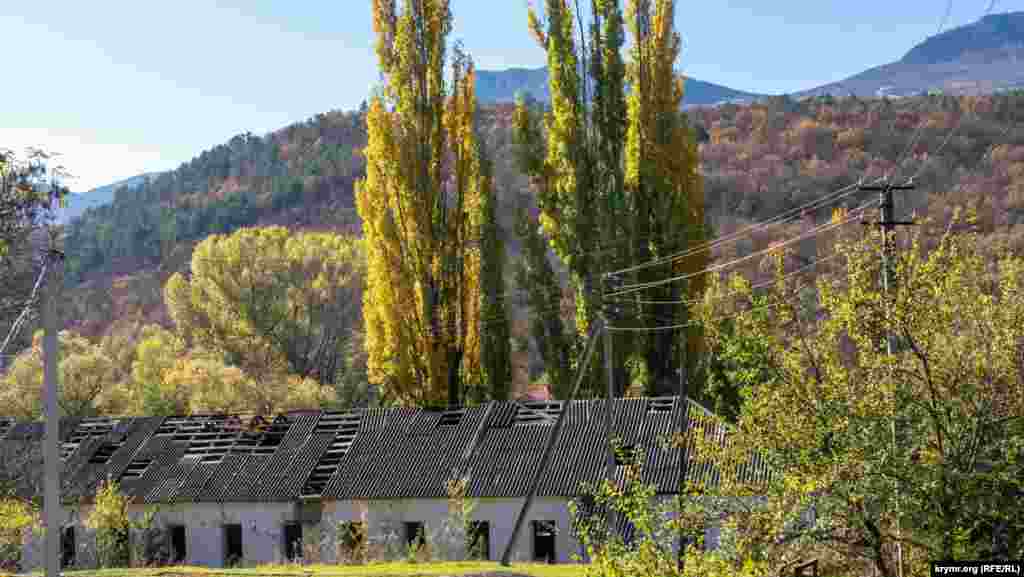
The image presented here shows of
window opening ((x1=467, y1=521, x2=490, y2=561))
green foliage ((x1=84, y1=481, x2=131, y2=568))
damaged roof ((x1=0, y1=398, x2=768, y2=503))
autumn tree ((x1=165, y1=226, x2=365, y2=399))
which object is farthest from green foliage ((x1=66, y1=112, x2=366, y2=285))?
window opening ((x1=467, y1=521, x2=490, y2=561))

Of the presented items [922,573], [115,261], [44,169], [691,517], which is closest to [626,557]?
[691,517]

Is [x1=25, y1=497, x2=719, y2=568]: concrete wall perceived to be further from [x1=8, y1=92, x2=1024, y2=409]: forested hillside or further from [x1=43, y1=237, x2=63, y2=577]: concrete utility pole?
[x1=8, y1=92, x2=1024, y2=409]: forested hillside

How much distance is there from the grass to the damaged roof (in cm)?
448

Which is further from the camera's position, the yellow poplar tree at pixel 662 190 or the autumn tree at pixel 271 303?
the autumn tree at pixel 271 303

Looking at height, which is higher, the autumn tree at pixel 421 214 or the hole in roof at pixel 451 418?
the autumn tree at pixel 421 214

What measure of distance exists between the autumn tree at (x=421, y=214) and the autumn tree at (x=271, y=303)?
63.6 feet

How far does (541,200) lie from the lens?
110 feet

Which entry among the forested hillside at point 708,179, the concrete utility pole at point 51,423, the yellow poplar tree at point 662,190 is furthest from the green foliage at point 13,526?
the forested hillside at point 708,179

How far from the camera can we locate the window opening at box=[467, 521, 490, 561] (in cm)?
2576

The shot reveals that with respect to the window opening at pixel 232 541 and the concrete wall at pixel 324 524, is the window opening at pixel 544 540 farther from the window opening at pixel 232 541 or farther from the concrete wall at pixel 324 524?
the window opening at pixel 232 541

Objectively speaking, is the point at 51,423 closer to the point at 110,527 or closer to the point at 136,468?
the point at 110,527

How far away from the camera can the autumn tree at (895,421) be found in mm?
10445

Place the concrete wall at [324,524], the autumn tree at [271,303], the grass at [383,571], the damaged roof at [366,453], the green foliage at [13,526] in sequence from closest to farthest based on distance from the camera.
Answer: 1. the green foliage at [13,526]
2. the grass at [383,571]
3. the concrete wall at [324,524]
4. the damaged roof at [366,453]
5. the autumn tree at [271,303]

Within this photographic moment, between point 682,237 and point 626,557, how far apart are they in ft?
71.2
